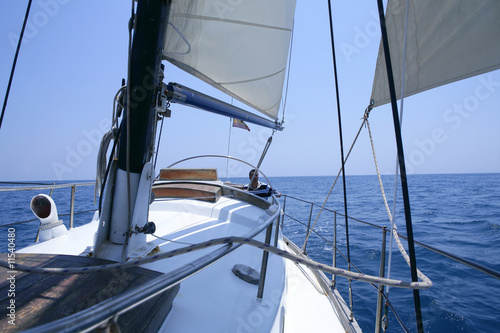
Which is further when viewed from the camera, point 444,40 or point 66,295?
point 444,40

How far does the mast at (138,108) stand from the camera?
1917mm

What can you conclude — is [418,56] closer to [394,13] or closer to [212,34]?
[394,13]

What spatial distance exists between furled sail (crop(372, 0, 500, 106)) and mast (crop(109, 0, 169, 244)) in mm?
2044

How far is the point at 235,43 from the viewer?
3.27 meters

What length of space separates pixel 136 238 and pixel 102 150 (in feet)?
2.71

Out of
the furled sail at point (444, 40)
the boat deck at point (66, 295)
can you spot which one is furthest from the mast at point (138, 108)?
the furled sail at point (444, 40)

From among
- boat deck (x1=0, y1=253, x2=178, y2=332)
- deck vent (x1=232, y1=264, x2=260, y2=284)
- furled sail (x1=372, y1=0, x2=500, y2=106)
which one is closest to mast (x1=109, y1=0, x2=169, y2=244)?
boat deck (x1=0, y1=253, x2=178, y2=332)

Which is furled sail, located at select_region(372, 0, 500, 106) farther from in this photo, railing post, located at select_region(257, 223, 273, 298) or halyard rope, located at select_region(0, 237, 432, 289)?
railing post, located at select_region(257, 223, 273, 298)

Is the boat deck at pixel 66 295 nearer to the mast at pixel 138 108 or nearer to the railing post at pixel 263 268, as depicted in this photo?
the mast at pixel 138 108

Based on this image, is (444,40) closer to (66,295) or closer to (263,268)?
(263,268)

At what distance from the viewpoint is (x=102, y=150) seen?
83.2 inches

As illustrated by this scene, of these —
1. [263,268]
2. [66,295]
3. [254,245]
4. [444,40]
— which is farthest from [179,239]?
[444,40]

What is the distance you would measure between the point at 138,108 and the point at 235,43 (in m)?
1.93

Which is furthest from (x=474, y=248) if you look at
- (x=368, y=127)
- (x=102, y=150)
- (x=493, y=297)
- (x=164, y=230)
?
(x=102, y=150)
